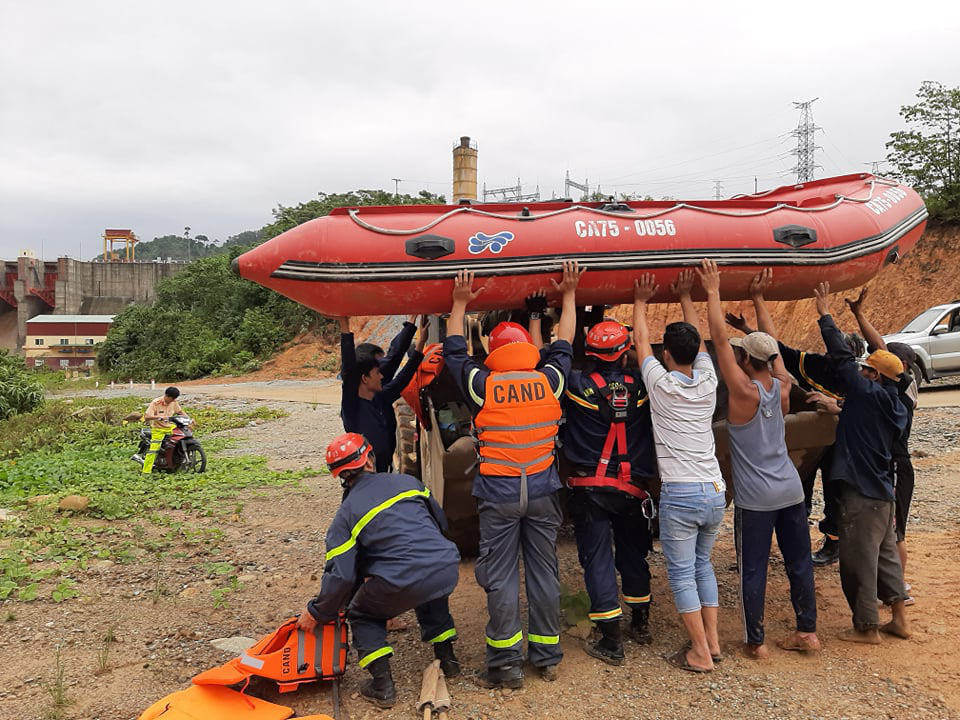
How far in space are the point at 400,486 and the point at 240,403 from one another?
50.7 feet

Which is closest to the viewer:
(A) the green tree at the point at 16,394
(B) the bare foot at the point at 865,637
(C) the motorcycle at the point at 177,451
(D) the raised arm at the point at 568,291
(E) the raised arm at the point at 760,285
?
(B) the bare foot at the point at 865,637

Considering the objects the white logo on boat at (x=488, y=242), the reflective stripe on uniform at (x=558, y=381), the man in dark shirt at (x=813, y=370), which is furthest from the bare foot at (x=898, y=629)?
the white logo on boat at (x=488, y=242)

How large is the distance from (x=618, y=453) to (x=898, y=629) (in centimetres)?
193

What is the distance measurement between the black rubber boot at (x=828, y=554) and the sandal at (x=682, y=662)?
6.63ft

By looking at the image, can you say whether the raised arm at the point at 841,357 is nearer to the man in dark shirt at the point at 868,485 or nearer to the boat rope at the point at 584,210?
the man in dark shirt at the point at 868,485

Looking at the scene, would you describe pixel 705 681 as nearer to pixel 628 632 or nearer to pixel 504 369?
pixel 628 632

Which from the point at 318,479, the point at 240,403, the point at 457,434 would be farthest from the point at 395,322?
the point at 457,434

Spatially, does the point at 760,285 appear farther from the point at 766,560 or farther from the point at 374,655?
the point at 374,655

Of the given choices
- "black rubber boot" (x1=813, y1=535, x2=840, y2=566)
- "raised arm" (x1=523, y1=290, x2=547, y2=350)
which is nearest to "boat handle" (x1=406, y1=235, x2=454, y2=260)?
"raised arm" (x1=523, y1=290, x2=547, y2=350)

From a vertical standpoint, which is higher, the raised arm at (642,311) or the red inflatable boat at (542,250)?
the red inflatable boat at (542,250)

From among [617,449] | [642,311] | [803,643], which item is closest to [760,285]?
[642,311]

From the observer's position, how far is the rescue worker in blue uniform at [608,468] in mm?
3844

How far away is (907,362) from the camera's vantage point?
14.9 feet

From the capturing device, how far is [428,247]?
167 inches
